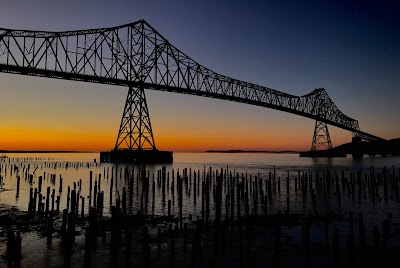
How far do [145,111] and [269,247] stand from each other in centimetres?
4462

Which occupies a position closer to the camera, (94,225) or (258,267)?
(258,267)

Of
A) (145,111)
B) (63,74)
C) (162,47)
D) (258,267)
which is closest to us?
(258,267)

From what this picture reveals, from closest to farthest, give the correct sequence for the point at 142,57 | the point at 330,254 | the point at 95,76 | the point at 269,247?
the point at 330,254 → the point at 269,247 → the point at 95,76 → the point at 142,57

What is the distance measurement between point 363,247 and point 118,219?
8497 millimetres

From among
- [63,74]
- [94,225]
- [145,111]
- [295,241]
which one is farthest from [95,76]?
[295,241]

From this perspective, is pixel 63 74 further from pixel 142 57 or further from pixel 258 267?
pixel 258 267

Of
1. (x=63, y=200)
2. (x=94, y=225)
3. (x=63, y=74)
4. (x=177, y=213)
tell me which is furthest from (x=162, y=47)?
(x=94, y=225)

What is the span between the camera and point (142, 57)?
5822 cm

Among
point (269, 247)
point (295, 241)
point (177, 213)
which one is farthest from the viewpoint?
point (177, 213)

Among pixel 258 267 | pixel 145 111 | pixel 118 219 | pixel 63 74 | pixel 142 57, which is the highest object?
pixel 142 57

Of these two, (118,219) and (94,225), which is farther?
(94,225)

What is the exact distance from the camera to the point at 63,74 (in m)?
45.3

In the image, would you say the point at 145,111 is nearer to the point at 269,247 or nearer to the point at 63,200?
the point at 63,200

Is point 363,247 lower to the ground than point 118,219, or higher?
lower
